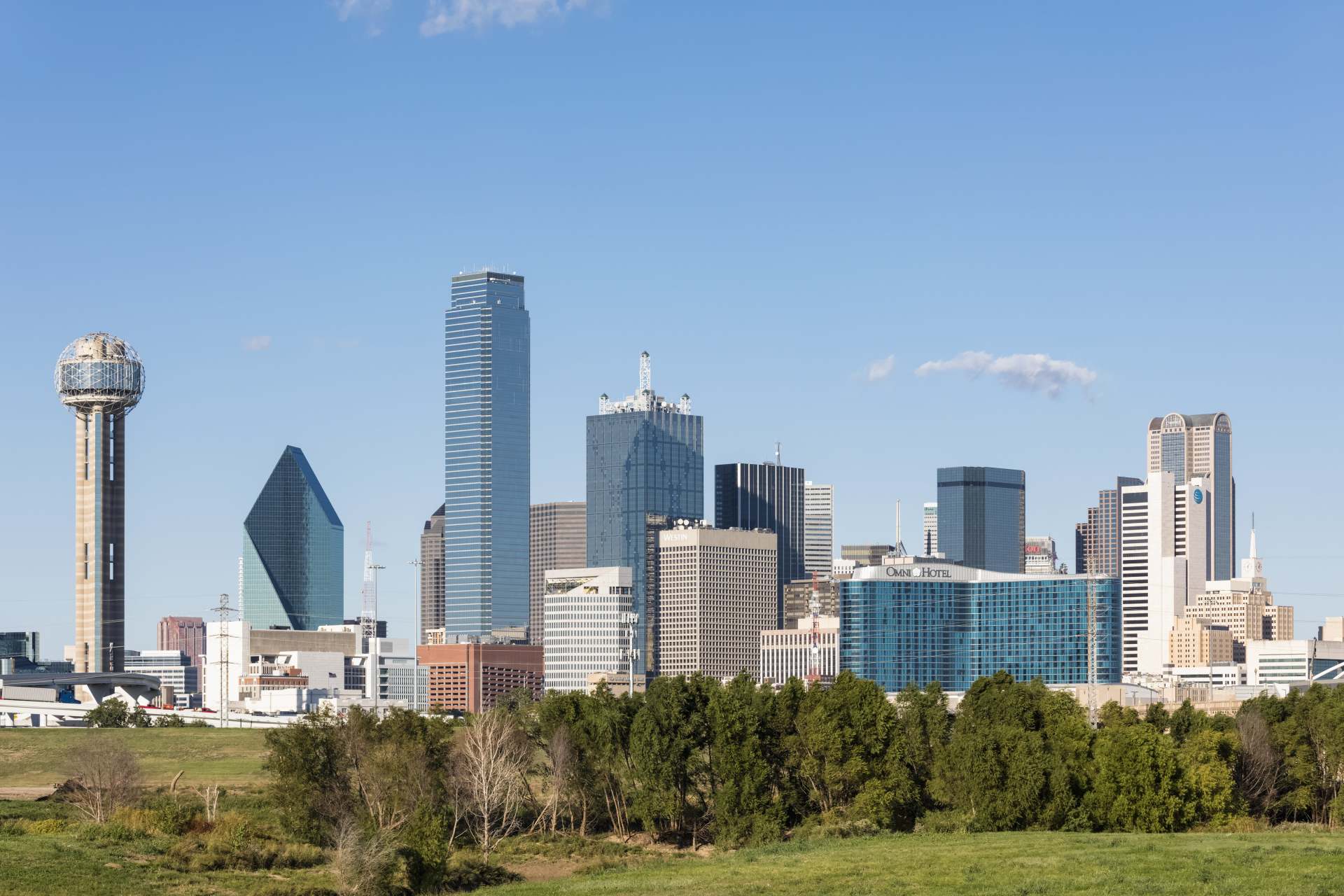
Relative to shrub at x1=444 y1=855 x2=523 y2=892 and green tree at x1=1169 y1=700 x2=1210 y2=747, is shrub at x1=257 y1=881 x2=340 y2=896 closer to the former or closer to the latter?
shrub at x1=444 y1=855 x2=523 y2=892

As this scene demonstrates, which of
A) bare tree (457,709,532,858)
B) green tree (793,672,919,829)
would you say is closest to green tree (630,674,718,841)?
green tree (793,672,919,829)

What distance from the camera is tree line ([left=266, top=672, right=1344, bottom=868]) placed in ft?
366

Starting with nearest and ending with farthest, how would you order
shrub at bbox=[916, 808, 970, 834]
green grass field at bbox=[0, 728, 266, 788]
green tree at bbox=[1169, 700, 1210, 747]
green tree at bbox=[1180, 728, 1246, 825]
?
shrub at bbox=[916, 808, 970, 834] → green tree at bbox=[1180, 728, 1246, 825] → green tree at bbox=[1169, 700, 1210, 747] → green grass field at bbox=[0, 728, 266, 788]

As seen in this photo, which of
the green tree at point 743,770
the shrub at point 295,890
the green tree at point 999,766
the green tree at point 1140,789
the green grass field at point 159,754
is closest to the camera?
the shrub at point 295,890

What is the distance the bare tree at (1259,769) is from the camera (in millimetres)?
125562

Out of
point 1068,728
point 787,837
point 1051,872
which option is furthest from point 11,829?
point 1068,728

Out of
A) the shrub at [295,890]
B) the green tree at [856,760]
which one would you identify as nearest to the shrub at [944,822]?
the green tree at [856,760]

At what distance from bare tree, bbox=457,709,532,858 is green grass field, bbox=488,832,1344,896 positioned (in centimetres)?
1307

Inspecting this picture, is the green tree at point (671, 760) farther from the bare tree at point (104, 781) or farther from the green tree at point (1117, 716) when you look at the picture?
the bare tree at point (104, 781)

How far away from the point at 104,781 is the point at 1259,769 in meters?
74.0

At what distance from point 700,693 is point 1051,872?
48.0 m

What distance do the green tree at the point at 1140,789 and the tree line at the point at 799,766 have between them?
0.11 meters

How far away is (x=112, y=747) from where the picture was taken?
11681cm

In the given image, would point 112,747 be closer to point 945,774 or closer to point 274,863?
point 274,863
